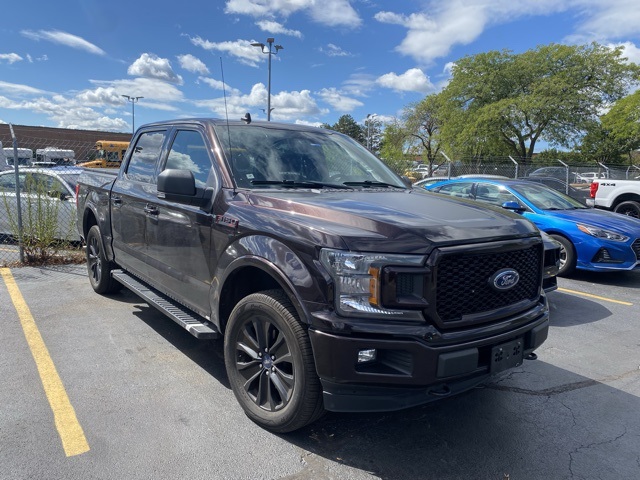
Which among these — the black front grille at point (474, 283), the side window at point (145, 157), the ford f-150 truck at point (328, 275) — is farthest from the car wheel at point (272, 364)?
the side window at point (145, 157)

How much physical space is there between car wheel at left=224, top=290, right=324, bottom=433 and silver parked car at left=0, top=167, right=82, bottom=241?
19.3 feet

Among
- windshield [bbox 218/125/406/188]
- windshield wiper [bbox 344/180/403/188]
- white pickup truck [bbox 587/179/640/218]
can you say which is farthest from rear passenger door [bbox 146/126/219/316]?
white pickup truck [bbox 587/179/640/218]

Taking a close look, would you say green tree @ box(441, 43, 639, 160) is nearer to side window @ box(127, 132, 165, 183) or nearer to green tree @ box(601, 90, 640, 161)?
green tree @ box(601, 90, 640, 161)

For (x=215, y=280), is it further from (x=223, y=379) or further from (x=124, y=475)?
(x=124, y=475)

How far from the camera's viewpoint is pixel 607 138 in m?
36.4

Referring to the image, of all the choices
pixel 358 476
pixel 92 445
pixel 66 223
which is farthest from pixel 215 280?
pixel 66 223

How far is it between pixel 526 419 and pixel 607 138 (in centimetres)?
3976

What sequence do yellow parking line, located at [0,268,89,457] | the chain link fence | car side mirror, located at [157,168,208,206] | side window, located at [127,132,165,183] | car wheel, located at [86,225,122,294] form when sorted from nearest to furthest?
1. yellow parking line, located at [0,268,89,457]
2. car side mirror, located at [157,168,208,206]
3. side window, located at [127,132,165,183]
4. car wheel, located at [86,225,122,294]
5. the chain link fence

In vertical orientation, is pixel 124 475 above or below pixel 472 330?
below

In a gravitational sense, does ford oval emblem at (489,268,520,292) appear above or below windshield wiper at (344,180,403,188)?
below

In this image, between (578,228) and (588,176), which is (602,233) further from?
(588,176)

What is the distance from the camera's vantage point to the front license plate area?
2678 mm

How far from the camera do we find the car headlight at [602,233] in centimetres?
699

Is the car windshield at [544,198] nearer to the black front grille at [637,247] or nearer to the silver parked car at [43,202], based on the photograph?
the black front grille at [637,247]
